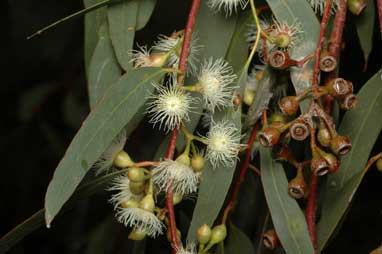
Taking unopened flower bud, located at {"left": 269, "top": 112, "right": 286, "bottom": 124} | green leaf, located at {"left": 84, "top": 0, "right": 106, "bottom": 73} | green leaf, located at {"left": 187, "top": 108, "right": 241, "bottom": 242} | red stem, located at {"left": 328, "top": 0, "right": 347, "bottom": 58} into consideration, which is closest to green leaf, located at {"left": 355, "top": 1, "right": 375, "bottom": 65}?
red stem, located at {"left": 328, "top": 0, "right": 347, "bottom": 58}

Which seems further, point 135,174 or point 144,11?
point 144,11

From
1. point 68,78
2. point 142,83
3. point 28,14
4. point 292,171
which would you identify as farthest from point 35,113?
point 142,83

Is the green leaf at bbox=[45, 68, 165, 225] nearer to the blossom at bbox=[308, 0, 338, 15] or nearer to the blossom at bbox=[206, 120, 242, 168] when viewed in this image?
the blossom at bbox=[206, 120, 242, 168]

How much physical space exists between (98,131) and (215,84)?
0.94 feet

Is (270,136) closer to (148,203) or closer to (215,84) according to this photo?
(215,84)

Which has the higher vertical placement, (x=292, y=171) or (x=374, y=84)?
(x=374, y=84)

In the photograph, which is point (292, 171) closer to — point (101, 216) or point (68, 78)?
point (101, 216)

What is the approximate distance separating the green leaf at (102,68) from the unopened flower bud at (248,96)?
0.32 meters

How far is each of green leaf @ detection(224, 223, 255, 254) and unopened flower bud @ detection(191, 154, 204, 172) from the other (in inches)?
11.9

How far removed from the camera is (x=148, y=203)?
163 cm

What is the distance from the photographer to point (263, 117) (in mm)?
1711

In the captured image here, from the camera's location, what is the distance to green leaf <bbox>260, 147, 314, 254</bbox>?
1.65m

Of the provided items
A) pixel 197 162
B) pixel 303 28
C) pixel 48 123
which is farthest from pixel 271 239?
pixel 48 123

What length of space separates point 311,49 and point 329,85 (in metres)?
0.15
